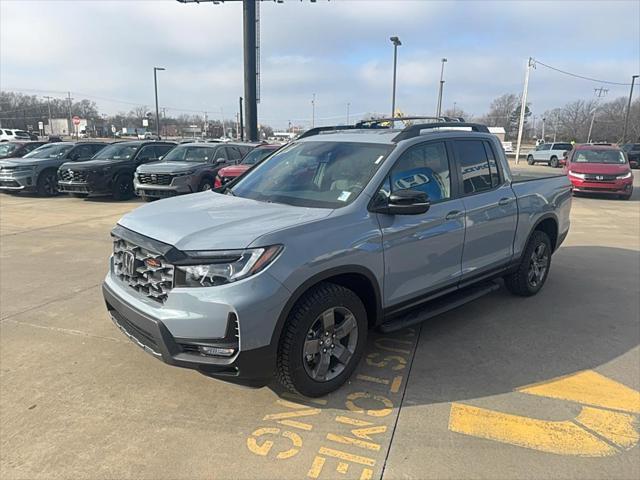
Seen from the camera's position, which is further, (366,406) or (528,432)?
(366,406)

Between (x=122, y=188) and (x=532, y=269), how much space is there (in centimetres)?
1193

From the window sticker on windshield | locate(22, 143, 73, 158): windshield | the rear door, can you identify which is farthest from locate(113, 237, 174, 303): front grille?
locate(22, 143, 73, 158): windshield

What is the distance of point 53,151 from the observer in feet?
50.1

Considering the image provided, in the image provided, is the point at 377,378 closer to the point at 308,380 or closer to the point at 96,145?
the point at 308,380

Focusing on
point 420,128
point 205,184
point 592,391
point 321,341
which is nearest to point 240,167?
point 205,184

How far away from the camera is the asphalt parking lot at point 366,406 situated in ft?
8.54

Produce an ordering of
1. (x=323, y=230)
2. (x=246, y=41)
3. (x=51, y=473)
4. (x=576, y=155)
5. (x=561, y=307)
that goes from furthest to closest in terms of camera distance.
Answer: (x=246, y=41), (x=576, y=155), (x=561, y=307), (x=323, y=230), (x=51, y=473)

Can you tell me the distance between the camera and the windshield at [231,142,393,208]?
3.54 meters

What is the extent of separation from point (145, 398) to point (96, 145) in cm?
1573

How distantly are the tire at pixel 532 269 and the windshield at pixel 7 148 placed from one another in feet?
60.7

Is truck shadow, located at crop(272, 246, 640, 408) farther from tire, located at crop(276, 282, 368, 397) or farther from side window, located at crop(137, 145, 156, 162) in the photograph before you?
side window, located at crop(137, 145, 156, 162)

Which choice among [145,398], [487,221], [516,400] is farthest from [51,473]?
[487,221]

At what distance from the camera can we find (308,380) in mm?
3100

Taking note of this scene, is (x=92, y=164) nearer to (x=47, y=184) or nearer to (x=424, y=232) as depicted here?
(x=47, y=184)
